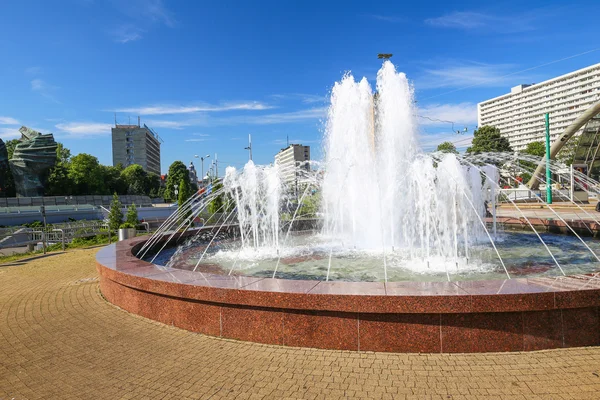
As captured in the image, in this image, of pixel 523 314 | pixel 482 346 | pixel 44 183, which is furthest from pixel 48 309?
pixel 44 183

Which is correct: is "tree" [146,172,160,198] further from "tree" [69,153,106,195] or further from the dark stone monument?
the dark stone monument

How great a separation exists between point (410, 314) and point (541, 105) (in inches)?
6357

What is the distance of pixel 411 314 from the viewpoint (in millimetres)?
4539

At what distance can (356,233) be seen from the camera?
12.6m

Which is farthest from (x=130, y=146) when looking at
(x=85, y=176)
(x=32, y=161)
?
(x=32, y=161)

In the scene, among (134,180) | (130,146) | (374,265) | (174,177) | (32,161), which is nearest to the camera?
(374,265)

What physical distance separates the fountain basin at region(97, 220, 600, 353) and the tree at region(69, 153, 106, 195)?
7155cm

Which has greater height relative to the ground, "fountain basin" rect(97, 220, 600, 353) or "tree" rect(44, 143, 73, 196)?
"tree" rect(44, 143, 73, 196)

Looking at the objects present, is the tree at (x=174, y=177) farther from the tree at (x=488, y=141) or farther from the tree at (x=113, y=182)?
the tree at (x=488, y=141)

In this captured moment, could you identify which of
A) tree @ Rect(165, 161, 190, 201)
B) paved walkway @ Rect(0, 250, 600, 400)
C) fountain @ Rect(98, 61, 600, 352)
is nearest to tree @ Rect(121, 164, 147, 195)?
tree @ Rect(165, 161, 190, 201)

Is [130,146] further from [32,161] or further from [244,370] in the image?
[244,370]

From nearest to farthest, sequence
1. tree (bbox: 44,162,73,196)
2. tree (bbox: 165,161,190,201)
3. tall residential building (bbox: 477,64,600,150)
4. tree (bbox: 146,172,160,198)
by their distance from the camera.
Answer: tree (bbox: 44,162,73,196) → tree (bbox: 165,161,190,201) → tree (bbox: 146,172,160,198) → tall residential building (bbox: 477,64,600,150)

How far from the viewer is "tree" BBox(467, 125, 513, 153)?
5841cm

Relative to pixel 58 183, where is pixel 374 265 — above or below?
below
